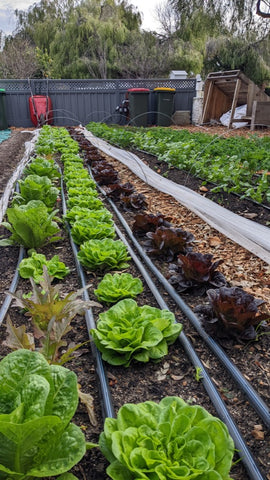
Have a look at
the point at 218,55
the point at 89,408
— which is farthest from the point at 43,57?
the point at 89,408

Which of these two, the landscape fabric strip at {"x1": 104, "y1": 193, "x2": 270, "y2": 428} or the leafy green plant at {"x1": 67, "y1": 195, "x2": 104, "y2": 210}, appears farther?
the leafy green plant at {"x1": 67, "y1": 195, "x2": 104, "y2": 210}

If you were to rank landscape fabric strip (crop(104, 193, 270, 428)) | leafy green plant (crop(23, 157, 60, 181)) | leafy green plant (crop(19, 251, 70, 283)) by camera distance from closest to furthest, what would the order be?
landscape fabric strip (crop(104, 193, 270, 428))
leafy green plant (crop(19, 251, 70, 283))
leafy green plant (crop(23, 157, 60, 181))

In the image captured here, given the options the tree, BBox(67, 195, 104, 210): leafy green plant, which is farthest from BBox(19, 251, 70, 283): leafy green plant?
the tree

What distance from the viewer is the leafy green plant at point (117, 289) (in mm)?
2395

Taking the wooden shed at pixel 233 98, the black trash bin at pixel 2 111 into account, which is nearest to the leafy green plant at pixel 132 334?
the wooden shed at pixel 233 98

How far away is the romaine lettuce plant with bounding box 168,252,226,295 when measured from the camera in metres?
2.54

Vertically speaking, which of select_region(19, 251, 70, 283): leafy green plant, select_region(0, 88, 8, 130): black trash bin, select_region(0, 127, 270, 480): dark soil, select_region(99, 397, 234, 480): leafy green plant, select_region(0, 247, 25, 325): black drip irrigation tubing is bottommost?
select_region(0, 127, 270, 480): dark soil

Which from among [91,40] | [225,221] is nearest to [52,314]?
[225,221]

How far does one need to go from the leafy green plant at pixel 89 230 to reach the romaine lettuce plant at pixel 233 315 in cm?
133

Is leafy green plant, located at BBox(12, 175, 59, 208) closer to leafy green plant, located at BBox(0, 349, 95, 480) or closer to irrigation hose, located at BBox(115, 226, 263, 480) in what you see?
irrigation hose, located at BBox(115, 226, 263, 480)

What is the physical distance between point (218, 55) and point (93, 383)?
22.2m

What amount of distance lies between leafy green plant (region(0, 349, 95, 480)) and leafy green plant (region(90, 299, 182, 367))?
623 millimetres

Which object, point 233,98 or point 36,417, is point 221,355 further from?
point 233,98

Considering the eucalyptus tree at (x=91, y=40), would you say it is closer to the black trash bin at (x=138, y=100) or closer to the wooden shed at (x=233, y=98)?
the black trash bin at (x=138, y=100)
